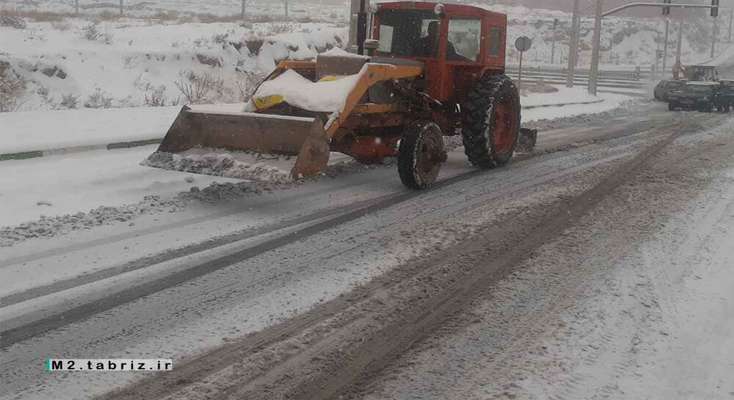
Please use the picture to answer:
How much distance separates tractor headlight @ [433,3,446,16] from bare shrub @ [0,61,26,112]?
30.8ft

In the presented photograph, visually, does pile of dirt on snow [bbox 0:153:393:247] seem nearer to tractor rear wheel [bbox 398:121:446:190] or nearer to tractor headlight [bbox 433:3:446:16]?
tractor rear wheel [bbox 398:121:446:190]

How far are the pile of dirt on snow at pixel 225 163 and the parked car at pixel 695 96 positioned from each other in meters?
20.0

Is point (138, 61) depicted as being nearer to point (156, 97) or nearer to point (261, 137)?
point (156, 97)

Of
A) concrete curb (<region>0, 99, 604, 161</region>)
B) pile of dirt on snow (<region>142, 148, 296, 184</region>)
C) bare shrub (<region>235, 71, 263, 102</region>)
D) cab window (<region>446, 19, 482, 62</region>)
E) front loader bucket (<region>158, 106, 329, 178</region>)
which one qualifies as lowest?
concrete curb (<region>0, 99, 604, 161</region>)

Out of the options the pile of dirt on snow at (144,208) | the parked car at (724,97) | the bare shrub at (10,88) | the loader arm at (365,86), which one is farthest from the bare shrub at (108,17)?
the loader arm at (365,86)

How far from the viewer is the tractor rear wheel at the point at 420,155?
25.5 feet

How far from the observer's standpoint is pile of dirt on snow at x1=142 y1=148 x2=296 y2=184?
6797 mm

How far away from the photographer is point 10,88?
15820 mm

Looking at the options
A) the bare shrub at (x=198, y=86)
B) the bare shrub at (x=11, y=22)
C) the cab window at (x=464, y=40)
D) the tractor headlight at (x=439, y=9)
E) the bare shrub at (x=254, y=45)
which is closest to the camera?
the tractor headlight at (x=439, y=9)

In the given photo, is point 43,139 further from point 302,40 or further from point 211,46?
point 302,40

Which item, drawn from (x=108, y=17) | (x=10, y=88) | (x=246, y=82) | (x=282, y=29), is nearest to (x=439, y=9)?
(x=10, y=88)

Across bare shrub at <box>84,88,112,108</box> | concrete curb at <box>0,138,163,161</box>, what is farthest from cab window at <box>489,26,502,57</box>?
bare shrub at <box>84,88,112,108</box>

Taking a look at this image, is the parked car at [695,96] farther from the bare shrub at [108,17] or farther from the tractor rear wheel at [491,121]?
the bare shrub at [108,17]

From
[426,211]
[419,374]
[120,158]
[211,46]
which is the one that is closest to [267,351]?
[419,374]
